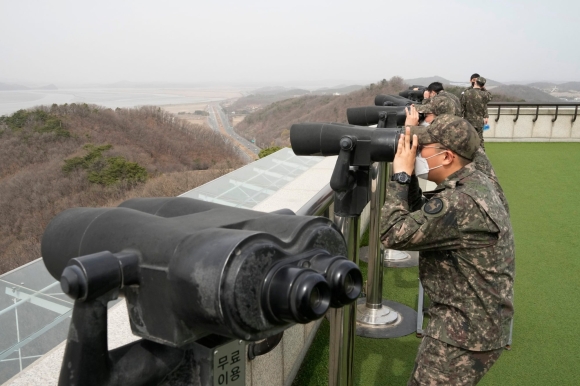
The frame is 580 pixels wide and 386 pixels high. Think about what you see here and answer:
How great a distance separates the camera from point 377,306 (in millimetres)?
3947

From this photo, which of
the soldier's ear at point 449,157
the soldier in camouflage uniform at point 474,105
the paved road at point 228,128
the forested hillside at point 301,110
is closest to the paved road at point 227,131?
the paved road at point 228,128

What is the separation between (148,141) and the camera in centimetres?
994

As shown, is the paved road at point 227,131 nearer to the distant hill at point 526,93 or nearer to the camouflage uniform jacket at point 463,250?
the distant hill at point 526,93

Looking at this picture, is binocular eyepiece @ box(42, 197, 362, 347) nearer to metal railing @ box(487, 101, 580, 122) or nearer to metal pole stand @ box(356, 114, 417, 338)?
metal pole stand @ box(356, 114, 417, 338)

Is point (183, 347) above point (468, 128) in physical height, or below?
below

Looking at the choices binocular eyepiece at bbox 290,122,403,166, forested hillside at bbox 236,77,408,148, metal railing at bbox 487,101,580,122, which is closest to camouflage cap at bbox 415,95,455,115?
binocular eyepiece at bbox 290,122,403,166

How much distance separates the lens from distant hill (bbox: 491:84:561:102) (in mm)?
13000

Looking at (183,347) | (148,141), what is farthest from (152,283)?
(148,141)

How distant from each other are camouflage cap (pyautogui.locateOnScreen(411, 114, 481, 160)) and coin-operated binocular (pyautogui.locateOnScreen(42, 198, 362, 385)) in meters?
1.23

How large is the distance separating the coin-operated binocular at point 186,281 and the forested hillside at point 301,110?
1123cm

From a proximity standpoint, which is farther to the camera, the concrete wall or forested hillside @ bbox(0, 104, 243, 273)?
the concrete wall

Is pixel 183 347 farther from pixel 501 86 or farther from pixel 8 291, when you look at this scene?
→ pixel 501 86

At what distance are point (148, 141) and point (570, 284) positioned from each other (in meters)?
7.54

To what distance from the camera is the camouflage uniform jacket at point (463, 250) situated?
1968 millimetres
